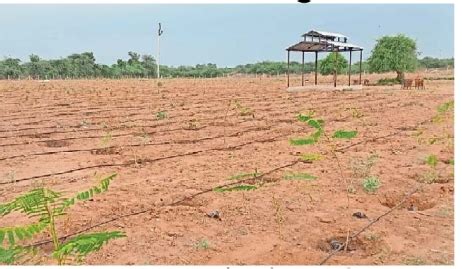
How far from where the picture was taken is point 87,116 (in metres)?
11.1

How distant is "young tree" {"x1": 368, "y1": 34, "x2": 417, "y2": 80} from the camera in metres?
29.2

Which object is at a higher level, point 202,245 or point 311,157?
point 311,157

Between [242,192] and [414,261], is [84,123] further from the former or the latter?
[414,261]

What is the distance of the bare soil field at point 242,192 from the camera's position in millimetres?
3268

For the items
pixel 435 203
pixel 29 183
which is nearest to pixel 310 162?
pixel 435 203

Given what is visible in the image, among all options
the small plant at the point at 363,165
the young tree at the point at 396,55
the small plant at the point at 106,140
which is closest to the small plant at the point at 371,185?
the small plant at the point at 363,165

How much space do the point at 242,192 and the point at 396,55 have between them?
88.6 ft

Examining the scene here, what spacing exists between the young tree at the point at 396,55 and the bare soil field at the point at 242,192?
21.2 metres

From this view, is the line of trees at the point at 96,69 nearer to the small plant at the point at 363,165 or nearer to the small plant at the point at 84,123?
the small plant at the point at 84,123

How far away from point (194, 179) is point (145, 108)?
26.7ft

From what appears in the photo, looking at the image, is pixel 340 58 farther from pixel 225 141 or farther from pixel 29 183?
pixel 29 183

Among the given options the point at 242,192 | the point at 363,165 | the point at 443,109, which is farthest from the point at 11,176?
the point at 443,109

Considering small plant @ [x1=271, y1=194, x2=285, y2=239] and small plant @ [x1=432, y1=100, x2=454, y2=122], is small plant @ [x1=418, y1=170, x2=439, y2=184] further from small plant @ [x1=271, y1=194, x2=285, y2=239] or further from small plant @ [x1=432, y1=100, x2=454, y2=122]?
small plant @ [x1=271, y1=194, x2=285, y2=239]

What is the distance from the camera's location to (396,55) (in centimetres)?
2941
